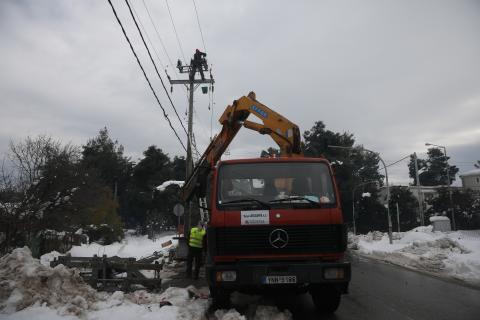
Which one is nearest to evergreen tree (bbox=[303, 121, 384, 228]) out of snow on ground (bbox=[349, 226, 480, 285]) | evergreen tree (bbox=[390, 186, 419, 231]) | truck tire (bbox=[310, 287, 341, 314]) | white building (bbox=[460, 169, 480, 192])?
evergreen tree (bbox=[390, 186, 419, 231])

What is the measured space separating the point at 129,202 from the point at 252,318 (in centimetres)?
5333

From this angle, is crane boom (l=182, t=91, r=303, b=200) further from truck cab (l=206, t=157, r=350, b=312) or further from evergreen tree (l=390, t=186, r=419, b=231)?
evergreen tree (l=390, t=186, r=419, b=231)

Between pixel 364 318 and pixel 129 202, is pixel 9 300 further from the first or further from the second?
pixel 129 202

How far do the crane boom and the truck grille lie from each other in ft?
5.93

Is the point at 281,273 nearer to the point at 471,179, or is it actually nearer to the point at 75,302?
the point at 75,302

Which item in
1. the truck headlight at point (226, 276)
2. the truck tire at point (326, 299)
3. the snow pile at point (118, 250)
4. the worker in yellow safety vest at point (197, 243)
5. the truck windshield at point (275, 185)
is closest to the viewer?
the truck headlight at point (226, 276)

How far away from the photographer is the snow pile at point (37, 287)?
618 cm

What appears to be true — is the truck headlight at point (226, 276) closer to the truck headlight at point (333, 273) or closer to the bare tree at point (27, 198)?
the truck headlight at point (333, 273)

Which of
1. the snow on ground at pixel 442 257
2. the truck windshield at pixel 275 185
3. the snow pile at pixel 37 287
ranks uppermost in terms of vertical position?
the truck windshield at pixel 275 185

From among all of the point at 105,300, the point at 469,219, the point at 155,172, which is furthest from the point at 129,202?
the point at 105,300

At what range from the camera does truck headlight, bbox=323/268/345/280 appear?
6090 mm

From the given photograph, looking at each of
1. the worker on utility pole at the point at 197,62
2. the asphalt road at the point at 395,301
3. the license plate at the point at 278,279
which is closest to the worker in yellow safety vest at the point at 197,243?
the asphalt road at the point at 395,301

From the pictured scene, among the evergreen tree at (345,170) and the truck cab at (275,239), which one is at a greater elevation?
the evergreen tree at (345,170)

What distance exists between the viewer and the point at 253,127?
9.62 metres
